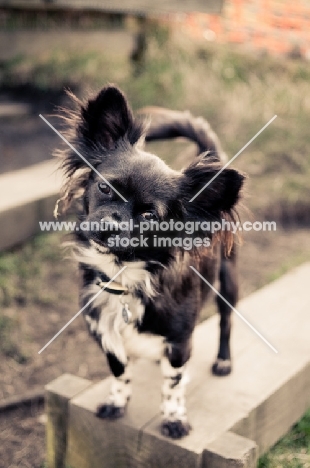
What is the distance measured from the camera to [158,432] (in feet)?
8.08

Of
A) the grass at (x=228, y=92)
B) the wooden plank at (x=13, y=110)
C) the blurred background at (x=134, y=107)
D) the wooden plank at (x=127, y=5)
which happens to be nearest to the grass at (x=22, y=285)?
the blurred background at (x=134, y=107)

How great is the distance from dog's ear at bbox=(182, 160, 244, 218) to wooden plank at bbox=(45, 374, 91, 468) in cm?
95

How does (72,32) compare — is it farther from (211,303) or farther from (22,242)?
(211,303)

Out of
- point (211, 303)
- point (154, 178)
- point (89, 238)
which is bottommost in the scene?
point (211, 303)

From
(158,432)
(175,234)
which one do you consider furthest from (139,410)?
(175,234)

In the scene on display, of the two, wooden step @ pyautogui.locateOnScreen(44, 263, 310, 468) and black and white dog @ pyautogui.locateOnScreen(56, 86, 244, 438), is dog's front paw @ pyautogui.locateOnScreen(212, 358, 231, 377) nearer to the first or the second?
wooden step @ pyautogui.locateOnScreen(44, 263, 310, 468)

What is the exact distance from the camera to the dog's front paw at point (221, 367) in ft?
9.46

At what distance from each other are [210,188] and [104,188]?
1.18 feet

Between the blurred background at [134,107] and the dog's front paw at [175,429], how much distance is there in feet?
1.78

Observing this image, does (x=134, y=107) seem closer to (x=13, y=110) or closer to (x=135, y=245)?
(x=13, y=110)

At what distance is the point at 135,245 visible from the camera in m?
2.16

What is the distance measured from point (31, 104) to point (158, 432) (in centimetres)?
406

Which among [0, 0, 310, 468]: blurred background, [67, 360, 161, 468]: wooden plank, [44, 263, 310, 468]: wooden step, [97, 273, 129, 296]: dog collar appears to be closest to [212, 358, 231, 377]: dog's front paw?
[44, 263, 310, 468]: wooden step

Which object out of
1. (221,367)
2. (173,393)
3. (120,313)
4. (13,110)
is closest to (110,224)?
(120,313)
